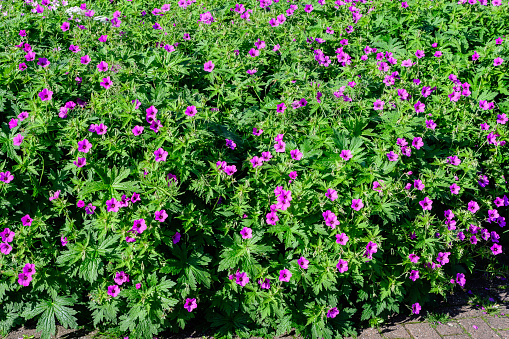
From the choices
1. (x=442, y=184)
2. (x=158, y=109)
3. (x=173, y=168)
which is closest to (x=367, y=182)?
(x=442, y=184)

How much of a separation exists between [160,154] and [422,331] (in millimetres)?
2572

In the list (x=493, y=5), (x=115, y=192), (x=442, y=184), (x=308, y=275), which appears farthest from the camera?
(x=493, y=5)

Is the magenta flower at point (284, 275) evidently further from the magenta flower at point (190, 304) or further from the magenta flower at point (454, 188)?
the magenta flower at point (454, 188)

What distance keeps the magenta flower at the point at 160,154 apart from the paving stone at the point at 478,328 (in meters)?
2.86

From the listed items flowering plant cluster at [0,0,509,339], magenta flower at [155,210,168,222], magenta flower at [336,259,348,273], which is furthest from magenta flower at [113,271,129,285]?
magenta flower at [336,259,348,273]

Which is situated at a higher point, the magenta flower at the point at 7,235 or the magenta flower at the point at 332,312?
the magenta flower at the point at 7,235

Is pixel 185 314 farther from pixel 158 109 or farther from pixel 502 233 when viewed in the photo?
pixel 502 233

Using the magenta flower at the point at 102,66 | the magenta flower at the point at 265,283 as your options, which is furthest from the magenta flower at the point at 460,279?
the magenta flower at the point at 102,66

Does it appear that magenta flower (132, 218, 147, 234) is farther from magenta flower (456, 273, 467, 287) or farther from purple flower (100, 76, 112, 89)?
magenta flower (456, 273, 467, 287)

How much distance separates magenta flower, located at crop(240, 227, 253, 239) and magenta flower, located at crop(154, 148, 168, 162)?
783 mm

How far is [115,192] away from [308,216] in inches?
56.3

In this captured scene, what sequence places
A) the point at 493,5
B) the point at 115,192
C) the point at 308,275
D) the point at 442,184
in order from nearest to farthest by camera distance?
the point at 115,192 < the point at 308,275 < the point at 442,184 < the point at 493,5

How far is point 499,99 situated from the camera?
15.7 feet

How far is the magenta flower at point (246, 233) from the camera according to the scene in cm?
330
